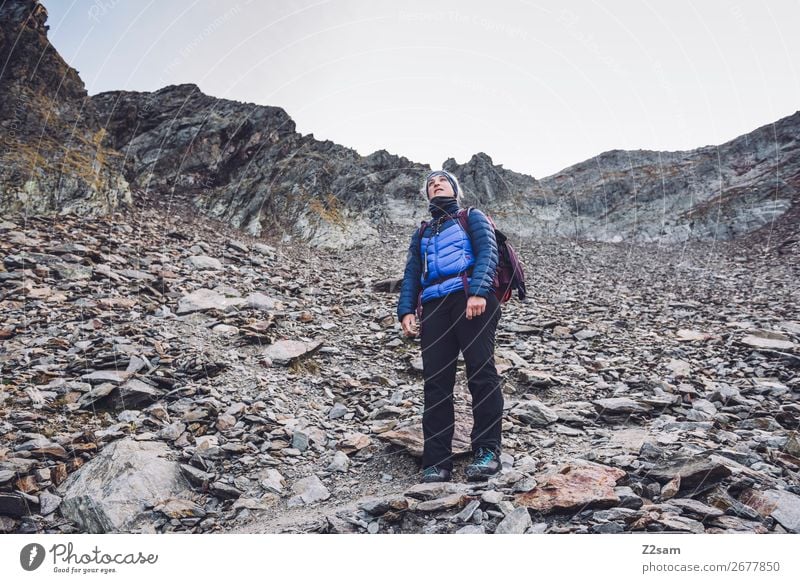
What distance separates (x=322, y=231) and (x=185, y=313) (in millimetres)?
12692

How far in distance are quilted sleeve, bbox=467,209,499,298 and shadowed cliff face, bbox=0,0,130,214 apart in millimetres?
13239

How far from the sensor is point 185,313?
791 cm

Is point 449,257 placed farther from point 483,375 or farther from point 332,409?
point 332,409

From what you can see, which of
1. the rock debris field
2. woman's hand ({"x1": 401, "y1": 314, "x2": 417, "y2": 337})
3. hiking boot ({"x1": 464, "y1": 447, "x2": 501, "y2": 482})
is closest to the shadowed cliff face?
the rock debris field

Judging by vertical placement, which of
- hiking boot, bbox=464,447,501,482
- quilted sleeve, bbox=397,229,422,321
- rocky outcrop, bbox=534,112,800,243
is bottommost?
hiking boot, bbox=464,447,501,482

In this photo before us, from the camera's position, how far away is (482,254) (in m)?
3.80

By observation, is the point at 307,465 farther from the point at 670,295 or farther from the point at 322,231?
the point at 322,231

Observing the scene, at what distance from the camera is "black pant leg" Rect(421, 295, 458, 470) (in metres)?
3.65

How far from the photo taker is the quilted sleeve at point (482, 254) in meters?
3.66

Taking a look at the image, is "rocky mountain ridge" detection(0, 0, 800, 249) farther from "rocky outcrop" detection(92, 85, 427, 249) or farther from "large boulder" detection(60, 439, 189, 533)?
"large boulder" detection(60, 439, 189, 533)

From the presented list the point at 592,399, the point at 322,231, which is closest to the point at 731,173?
the point at 322,231

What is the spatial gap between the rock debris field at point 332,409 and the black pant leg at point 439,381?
0.99 ft

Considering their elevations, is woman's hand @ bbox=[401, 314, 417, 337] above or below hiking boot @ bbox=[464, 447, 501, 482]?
above

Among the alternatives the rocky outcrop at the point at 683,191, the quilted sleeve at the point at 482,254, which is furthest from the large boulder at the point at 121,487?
the rocky outcrop at the point at 683,191
